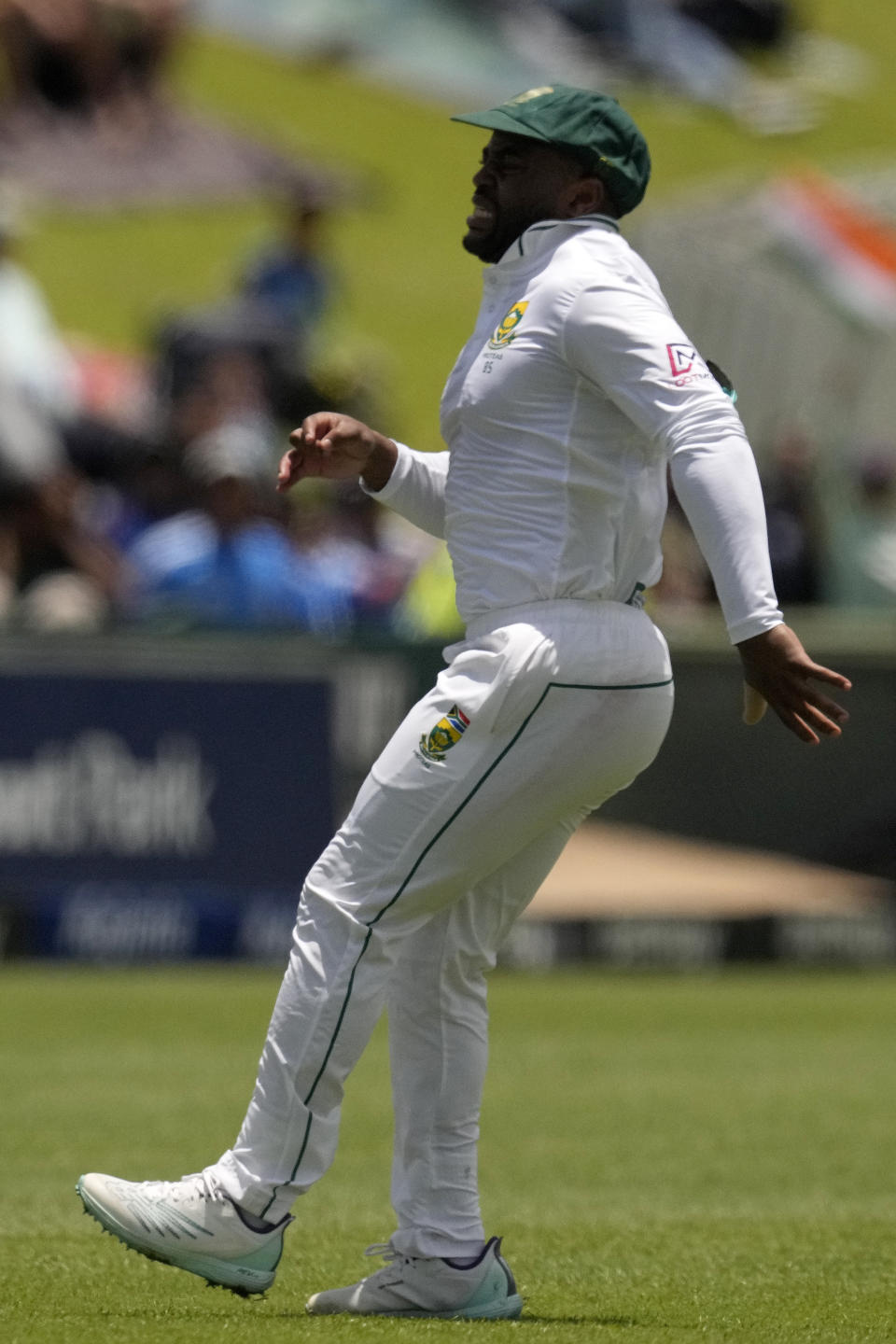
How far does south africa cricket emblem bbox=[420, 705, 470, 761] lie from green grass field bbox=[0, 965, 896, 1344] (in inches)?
42.6

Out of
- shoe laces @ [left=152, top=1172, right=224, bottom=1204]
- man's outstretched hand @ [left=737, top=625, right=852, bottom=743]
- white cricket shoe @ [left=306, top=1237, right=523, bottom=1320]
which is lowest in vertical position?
white cricket shoe @ [left=306, top=1237, right=523, bottom=1320]

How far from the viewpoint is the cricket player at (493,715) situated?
4.66 metres

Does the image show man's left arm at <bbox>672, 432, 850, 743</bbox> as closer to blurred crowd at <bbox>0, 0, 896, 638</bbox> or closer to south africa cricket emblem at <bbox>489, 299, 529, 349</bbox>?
south africa cricket emblem at <bbox>489, 299, 529, 349</bbox>

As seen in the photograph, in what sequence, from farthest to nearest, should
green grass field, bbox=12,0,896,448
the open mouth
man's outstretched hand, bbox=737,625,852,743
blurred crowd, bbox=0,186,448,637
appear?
green grass field, bbox=12,0,896,448 < blurred crowd, bbox=0,186,448,637 < the open mouth < man's outstretched hand, bbox=737,625,852,743

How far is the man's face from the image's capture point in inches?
191

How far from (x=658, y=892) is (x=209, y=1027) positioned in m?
3.30

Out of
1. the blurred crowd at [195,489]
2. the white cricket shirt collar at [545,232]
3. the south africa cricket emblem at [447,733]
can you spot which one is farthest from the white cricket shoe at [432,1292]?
the blurred crowd at [195,489]

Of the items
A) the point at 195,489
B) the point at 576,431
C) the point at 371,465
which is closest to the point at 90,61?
the point at 195,489

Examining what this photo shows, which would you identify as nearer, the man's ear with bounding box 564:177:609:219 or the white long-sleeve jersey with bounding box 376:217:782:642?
the white long-sleeve jersey with bounding box 376:217:782:642

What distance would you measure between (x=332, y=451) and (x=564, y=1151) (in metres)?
2.96

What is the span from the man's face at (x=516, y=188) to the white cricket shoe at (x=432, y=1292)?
201 cm

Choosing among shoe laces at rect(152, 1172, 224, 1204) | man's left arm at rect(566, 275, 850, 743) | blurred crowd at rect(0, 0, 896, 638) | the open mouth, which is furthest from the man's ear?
blurred crowd at rect(0, 0, 896, 638)

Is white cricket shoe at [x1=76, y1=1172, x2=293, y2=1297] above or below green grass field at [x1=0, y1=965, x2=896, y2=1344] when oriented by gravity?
above

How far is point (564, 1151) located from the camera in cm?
728
